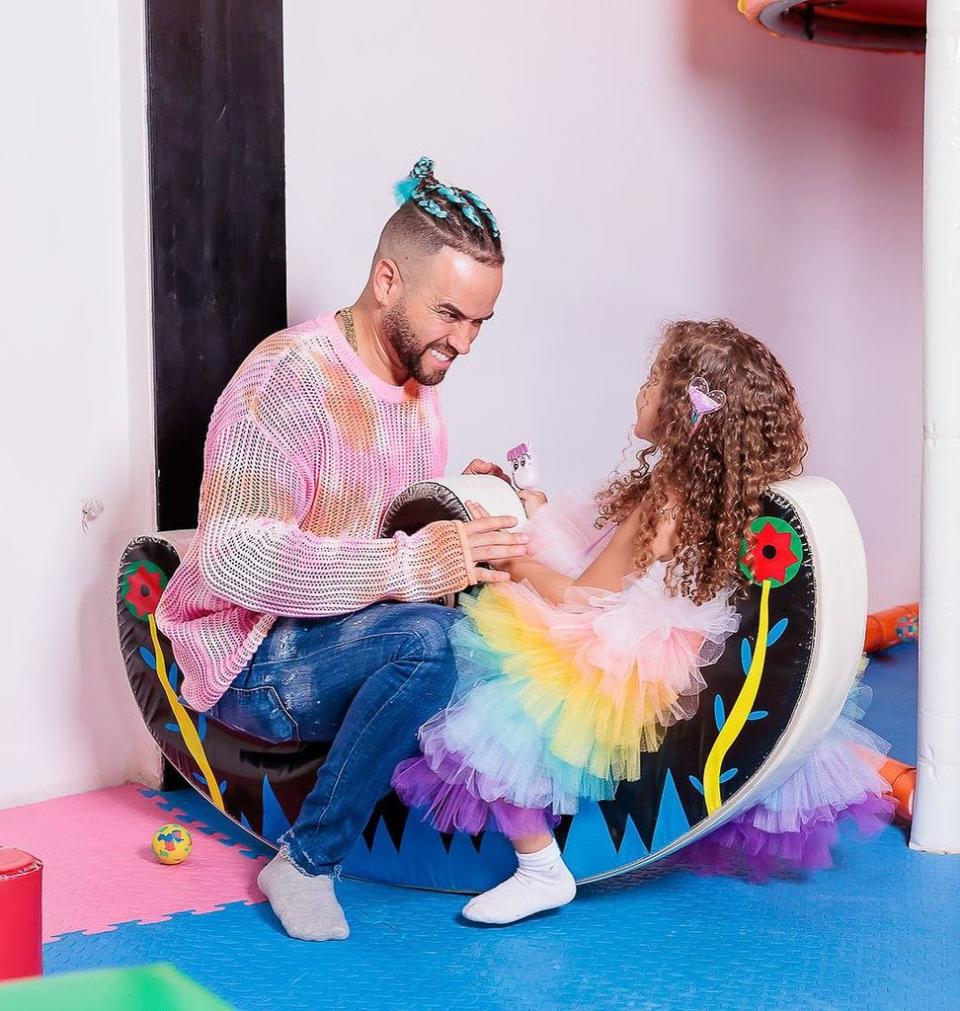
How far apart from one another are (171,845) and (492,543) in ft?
2.83

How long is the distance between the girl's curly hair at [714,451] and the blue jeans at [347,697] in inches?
16.2

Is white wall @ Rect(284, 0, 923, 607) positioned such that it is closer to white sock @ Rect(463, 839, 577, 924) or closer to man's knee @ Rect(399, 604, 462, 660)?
man's knee @ Rect(399, 604, 462, 660)

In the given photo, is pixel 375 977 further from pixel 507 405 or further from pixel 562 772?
pixel 507 405

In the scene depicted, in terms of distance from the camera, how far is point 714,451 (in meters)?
2.38

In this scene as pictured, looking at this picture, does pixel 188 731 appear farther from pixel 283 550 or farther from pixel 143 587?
pixel 283 550

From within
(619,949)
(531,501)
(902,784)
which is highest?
(531,501)

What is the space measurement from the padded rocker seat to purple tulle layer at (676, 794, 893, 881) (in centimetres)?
24

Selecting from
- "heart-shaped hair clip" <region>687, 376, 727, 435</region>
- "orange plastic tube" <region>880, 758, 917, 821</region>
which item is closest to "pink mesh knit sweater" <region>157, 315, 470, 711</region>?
"heart-shaped hair clip" <region>687, 376, 727, 435</region>

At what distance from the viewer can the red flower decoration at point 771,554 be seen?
2.21m

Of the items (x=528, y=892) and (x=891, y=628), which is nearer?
(x=528, y=892)

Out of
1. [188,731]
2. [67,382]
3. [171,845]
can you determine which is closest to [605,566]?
[188,731]

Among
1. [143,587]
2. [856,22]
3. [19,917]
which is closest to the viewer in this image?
[19,917]

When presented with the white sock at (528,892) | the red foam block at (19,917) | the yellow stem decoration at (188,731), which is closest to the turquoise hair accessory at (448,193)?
the yellow stem decoration at (188,731)

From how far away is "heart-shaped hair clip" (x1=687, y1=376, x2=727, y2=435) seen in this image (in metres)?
2.34
